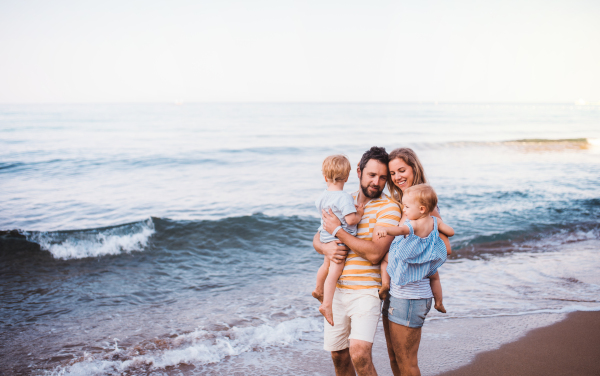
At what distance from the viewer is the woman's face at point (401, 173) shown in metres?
2.79

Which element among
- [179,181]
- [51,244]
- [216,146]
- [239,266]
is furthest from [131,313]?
[216,146]

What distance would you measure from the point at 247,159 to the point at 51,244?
42.7ft

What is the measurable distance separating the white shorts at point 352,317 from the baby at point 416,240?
0.28m

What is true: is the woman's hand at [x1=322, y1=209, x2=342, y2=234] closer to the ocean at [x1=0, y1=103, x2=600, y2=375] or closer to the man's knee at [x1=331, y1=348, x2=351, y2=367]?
the man's knee at [x1=331, y1=348, x2=351, y2=367]

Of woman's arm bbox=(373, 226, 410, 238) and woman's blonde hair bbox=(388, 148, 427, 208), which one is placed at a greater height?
woman's blonde hair bbox=(388, 148, 427, 208)

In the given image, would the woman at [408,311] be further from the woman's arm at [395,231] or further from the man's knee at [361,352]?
the woman's arm at [395,231]

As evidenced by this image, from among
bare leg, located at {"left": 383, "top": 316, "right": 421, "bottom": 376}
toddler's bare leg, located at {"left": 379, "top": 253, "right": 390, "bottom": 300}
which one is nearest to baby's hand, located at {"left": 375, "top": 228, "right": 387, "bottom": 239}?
toddler's bare leg, located at {"left": 379, "top": 253, "right": 390, "bottom": 300}

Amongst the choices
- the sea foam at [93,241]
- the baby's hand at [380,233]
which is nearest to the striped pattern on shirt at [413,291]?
the baby's hand at [380,233]

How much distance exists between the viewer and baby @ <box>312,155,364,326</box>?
2.84m

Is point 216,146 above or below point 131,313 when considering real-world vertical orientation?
above

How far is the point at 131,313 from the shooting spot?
5.74 meters

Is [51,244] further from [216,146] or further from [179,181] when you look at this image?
[216,146]

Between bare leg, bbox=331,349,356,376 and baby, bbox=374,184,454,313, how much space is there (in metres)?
0.78

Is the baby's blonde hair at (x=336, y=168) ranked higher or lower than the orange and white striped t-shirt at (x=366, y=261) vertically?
higher
